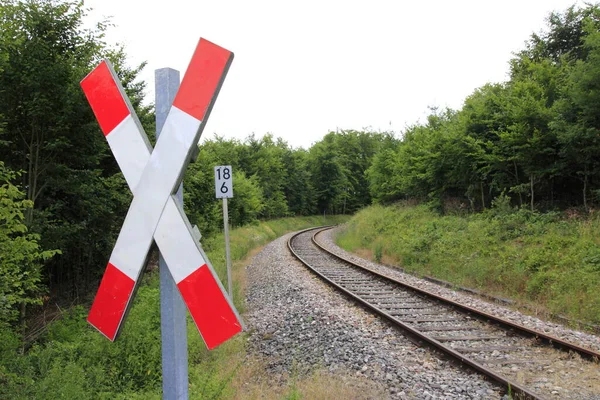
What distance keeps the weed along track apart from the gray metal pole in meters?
4.18

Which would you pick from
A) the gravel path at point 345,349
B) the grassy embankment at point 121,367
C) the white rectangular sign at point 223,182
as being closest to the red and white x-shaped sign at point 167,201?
the grassy embankment at point 121,367

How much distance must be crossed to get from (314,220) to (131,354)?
49.3m

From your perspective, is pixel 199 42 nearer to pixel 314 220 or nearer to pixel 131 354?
pixel 131 354

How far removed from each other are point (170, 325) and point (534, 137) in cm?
1419

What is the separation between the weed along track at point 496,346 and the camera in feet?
15.7

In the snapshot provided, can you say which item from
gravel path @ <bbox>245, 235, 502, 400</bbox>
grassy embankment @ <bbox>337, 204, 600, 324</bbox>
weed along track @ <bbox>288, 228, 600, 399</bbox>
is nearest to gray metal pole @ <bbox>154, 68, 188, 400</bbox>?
gravel path @ <bbox>245, 235, 502, 400</bbox>

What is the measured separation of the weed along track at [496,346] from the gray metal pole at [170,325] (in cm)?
418

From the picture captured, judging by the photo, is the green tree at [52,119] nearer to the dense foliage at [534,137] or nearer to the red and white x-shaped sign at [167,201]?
the red and white x-shaped sign at [167,201]

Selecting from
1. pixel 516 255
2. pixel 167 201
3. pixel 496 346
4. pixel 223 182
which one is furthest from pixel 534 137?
pixel 167 201

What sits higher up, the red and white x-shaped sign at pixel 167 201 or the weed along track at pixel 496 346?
the red and white x-shaped sign at pixel 167 201

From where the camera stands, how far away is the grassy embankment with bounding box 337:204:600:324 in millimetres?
8672

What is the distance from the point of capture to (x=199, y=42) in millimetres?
1398

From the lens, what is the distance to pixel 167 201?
4.74 ft

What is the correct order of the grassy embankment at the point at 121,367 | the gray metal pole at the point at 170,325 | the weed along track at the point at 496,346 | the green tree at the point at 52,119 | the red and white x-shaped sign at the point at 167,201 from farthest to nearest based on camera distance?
the green tree at the point at 52,119 < the weed along track at the point at 496,346 < the grassy embankment at the point at 121,367 < the gray metal pole at the point at 170,325 < the red and white x-shaped sign at the point at 167,201
